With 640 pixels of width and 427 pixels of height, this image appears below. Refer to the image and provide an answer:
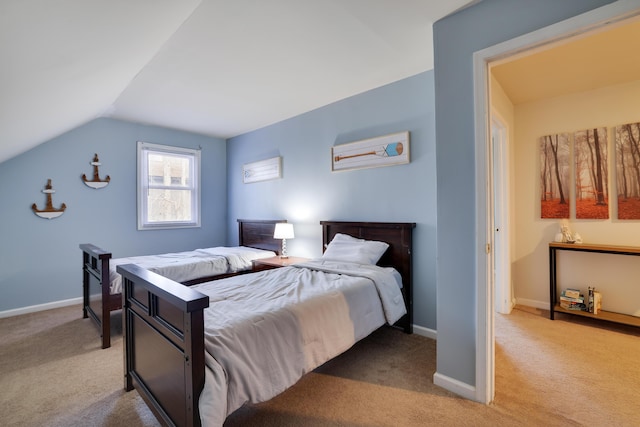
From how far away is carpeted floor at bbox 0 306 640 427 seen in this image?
1685mm

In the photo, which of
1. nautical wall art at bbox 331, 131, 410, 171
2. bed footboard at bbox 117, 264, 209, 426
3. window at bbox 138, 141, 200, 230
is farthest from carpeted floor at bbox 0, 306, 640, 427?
window at bbox 138, 141, 200, 230

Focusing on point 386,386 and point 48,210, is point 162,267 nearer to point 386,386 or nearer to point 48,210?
point 48,210

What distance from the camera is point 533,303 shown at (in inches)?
139

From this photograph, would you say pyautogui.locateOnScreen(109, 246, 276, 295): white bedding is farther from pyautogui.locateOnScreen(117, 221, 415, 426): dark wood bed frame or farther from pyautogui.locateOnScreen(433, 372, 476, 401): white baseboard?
pyautogui.locateOnScreen(433, 372, 476, 401): white baseboard

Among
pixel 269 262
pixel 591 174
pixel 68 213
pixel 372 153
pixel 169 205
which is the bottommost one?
pixel 269 262

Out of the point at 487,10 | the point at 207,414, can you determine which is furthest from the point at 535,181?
the point at 207,414

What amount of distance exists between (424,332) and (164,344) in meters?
2.22

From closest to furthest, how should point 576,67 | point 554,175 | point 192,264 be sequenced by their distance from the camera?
point 576,67 < point 192,264 < point 554,175

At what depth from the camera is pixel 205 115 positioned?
3969mm

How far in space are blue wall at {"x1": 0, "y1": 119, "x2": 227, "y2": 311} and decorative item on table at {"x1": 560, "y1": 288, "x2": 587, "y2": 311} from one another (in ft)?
16.6

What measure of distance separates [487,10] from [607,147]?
2379 mm

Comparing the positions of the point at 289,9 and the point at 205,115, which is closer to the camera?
the point at 289,9

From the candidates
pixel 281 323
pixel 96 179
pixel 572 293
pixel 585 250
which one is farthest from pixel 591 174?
pixel 96 179

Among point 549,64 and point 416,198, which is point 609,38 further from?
point 416,198
